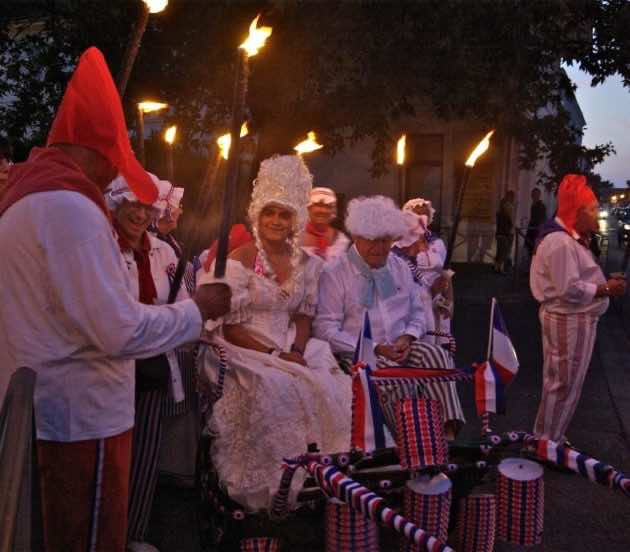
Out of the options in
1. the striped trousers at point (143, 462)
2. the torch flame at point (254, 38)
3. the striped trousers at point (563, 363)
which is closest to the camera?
the torch flame at point (254, 38)

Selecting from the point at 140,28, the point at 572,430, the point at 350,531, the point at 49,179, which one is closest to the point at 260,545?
the point at 350,531

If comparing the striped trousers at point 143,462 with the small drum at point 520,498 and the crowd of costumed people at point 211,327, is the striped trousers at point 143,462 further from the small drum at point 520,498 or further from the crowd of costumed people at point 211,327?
the small drum at point 520,498

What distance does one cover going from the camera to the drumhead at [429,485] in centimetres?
263

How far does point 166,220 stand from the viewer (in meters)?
5.40

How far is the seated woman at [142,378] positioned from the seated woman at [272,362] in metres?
0.35

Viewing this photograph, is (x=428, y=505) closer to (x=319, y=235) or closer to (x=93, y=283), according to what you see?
(x=93, y=283)

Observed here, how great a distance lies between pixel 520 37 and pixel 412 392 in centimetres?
928

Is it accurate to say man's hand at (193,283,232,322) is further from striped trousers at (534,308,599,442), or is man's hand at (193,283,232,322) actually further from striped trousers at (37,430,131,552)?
striped trousers at (534,308,599,442)

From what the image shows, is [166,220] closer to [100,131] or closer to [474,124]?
[100,131]

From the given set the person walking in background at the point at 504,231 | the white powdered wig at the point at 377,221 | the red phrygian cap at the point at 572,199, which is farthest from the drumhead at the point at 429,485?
the person walking in background at the point at 504,231

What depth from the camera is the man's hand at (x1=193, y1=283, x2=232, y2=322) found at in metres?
2.53

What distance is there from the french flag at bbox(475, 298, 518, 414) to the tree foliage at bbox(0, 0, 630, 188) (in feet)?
26.0

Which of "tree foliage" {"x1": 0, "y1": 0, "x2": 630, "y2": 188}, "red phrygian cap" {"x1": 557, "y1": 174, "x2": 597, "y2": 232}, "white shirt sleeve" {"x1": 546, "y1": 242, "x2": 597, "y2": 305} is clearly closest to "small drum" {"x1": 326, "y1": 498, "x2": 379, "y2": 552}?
"white shirt sleeve" {"x1": 546, "y1": 242, "x2": 597, "y2": 305}

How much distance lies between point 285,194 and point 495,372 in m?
1.94
